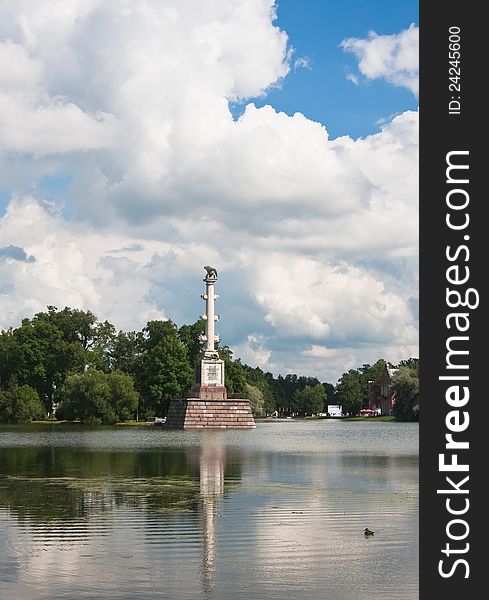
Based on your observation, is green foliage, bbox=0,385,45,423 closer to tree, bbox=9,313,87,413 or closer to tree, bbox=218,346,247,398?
tree, bbox=9,313,87,413

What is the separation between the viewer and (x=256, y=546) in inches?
696

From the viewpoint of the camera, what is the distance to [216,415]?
88.2 metres

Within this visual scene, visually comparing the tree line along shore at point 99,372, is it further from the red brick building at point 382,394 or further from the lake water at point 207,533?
the lake water at point 207,533

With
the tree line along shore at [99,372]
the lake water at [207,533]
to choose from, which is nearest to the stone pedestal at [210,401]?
the tree line along shore at [99,372]

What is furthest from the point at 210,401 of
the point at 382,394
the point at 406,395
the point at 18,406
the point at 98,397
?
the point at 382,394

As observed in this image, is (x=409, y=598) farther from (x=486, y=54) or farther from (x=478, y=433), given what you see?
(x=486, y=54)

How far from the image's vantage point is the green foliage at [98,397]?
10912cm

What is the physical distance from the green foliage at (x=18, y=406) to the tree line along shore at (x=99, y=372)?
0.12 metres

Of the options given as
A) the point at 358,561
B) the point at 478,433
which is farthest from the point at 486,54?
the point at 358,561

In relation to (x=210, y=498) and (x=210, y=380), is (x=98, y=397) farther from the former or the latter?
(x=210, y=498)

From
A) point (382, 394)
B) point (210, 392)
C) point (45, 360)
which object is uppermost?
point (45, 360)

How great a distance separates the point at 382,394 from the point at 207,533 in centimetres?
16194

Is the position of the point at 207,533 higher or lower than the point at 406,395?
lower

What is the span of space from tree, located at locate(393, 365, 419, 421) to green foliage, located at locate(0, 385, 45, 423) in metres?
45.9
